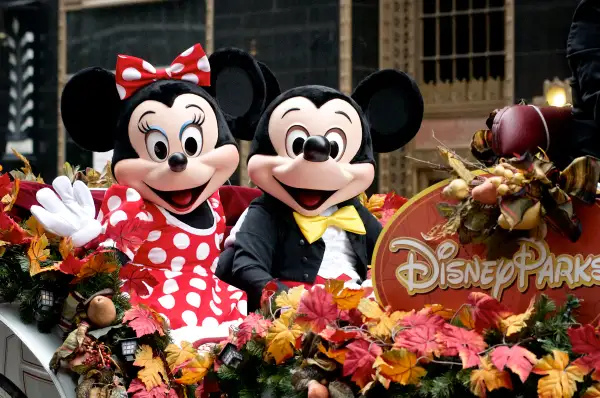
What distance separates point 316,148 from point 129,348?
2.63ft

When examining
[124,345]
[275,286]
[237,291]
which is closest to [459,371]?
[275,286]

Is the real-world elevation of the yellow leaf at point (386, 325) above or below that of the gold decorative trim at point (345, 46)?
below

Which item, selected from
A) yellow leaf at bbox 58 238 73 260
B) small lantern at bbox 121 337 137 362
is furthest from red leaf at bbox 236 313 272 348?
yellow leaf at bbox 58 238 73 260

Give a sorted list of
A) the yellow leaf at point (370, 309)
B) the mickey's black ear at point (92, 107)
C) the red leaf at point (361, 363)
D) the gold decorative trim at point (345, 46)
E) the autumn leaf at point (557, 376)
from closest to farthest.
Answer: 1. the autumn leaf at point (557, 376)
2. the red leaf at point (361, 363)
3. the yellow leaf at point (370, 309)
4. the mickey's black ear at point (92, 107)
5. the gold decorative trim at point (345, 46)

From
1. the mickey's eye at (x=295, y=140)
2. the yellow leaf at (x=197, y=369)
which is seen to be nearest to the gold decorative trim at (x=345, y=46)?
the mickey's eye at (x=295, y=140)

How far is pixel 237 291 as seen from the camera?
10.3 feet

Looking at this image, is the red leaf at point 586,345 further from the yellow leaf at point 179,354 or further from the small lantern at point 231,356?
the yellow leaf at point 179,354

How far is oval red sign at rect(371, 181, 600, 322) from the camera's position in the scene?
1.95 m

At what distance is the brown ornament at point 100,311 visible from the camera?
100 inches

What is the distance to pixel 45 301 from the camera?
262cm

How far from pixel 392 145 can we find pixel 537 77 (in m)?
5.68

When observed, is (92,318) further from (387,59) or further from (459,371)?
(387,59)

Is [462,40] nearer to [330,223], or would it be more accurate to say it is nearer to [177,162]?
[330,223]

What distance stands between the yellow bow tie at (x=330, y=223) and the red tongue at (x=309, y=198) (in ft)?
0.18
